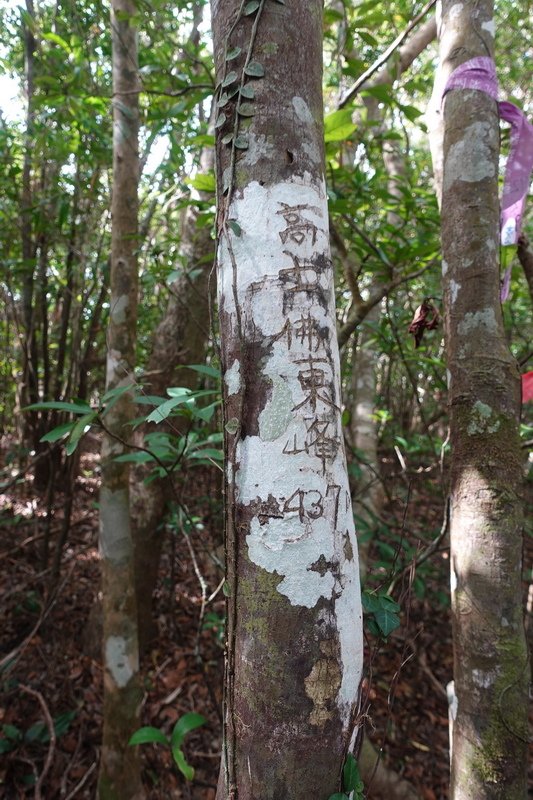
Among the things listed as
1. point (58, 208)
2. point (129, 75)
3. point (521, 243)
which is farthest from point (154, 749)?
point (58, 208)

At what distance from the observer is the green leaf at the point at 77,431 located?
1172 millimetres

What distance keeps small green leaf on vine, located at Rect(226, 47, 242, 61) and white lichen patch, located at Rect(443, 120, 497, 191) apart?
78cm

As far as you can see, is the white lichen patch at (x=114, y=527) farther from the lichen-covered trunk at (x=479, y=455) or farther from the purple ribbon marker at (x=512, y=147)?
the purple ribbon marker at (x=512, y=147)

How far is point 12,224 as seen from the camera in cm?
355

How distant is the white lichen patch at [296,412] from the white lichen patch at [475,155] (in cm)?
72

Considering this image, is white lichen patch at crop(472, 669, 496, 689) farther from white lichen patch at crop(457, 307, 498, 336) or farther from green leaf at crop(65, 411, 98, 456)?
green leaf at crop(65, 411, 98, 456)

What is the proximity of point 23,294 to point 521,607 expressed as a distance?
12.7 feet

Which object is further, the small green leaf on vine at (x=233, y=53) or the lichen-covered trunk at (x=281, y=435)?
the small green leaf on vine at (x=233, y=53)

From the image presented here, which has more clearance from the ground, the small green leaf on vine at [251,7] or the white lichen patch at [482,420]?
the small green leaf on vine at [251,7]

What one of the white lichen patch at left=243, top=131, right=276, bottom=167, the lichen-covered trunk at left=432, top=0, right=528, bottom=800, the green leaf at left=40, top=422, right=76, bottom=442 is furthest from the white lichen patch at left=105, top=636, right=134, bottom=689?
the white lichen patch at left=243, top=131, right=276, bottom=167

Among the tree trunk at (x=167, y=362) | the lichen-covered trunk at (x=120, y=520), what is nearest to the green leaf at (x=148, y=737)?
the lichen-covered trunk at (x=120, y=520)

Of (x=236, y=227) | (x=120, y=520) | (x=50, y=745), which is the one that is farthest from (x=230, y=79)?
(x=50, y=745)

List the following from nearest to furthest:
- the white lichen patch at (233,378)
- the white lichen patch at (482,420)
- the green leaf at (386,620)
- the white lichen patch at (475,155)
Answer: the white lichen patch at (233,378) → the green leaf at (386,620) → the white lichen patch at (482,420) → the white lichen patch at (475,155)

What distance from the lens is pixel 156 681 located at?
2695 mm
